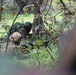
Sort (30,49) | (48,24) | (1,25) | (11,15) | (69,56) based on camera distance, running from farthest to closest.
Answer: (11,15), (1,25), (48,24), (30,49), (69,56)

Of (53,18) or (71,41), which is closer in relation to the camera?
(71,41)

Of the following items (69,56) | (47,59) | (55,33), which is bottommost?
(47,59)

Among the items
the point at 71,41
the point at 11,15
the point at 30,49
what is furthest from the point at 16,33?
the point at 71,41

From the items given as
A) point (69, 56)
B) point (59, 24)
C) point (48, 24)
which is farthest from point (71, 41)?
point (59, 24)

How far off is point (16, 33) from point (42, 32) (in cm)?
102

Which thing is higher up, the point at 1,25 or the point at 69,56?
the point at 69,56

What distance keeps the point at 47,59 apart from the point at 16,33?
43.2 inches

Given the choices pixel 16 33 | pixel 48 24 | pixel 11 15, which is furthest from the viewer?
pixel 16 33

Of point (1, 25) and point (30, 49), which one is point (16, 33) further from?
point (30, 49)

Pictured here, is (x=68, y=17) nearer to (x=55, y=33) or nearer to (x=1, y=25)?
(x=55, y=33)

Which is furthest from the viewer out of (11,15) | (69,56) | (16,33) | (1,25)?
(16,33)

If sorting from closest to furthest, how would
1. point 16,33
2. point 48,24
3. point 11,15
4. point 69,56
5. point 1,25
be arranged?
point 69,56 → point 48,24 → point 1,25 → point 11,15 → point 16,33

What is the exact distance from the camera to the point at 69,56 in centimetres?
54

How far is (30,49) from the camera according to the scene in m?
2.27
